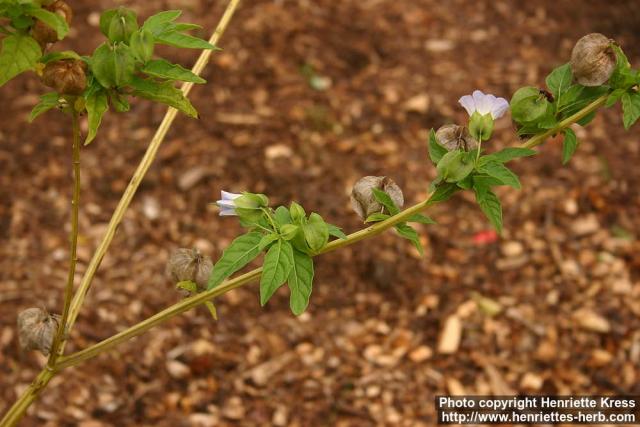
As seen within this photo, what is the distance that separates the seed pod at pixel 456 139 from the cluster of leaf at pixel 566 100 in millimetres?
81

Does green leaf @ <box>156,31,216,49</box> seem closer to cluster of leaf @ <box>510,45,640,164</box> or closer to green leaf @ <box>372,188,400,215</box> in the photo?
green leaf @ <box>372,188,400,215</box>

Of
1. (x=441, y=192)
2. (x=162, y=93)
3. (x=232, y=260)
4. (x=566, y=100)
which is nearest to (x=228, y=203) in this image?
(x=232, y=260)

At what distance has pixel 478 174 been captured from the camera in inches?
50.4

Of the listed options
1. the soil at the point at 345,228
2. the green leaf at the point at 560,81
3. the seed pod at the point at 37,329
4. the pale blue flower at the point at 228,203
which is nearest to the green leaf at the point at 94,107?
the pale blue flower at the point at 228,203

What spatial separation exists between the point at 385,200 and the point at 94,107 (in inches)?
18.0

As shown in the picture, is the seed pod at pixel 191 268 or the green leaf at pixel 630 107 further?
the seed pod at pixel 191 268

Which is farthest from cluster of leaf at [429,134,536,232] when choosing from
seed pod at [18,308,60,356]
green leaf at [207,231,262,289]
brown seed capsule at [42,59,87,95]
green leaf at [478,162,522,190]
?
seed pod at [18,308,60,356]

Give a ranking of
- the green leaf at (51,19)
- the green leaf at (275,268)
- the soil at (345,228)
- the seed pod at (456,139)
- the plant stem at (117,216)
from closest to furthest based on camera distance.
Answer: the green leaf at (51,19), the green leaf at (275,268), the seed pod at (456,139), the plant stem at (117,216), the soil at (345,228)

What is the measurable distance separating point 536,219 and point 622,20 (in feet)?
4.41

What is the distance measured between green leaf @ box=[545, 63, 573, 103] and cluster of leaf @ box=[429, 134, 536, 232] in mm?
159

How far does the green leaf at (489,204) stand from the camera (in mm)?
1278

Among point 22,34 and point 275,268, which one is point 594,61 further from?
point 22,34

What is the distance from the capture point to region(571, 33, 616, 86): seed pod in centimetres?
128

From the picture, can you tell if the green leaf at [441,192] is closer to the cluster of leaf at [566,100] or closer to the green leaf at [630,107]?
the cluster of leaf at [566,100]
